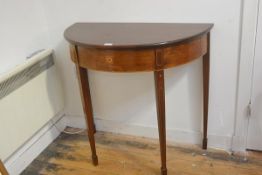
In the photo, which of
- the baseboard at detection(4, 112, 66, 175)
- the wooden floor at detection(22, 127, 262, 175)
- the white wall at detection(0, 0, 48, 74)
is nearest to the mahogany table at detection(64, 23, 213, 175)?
the wooden floor at detection(22, 127, 262, 175)

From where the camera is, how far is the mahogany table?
132cm

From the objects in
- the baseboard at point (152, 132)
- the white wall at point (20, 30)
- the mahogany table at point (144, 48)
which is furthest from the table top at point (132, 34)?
the baseboard at point (152, 132)

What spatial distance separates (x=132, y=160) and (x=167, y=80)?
0.54 metres

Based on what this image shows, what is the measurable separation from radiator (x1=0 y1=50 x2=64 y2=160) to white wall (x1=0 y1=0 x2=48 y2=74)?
0.28ft

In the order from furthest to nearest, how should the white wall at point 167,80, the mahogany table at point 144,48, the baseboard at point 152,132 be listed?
the baseboard at point 152,132 → the white wall at point 167,80 → the mahogany table at point 144,48

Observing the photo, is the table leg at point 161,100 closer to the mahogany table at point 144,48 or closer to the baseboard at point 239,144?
the mahogany table at point 144,48

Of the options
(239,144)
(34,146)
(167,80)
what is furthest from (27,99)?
(239,144)

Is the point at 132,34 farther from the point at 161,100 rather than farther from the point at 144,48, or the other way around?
the point at 161,100

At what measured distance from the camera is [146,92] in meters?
1.88

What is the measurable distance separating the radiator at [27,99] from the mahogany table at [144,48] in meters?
0.36

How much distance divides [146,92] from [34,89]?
69 cm

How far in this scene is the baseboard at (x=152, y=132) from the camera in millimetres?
1850

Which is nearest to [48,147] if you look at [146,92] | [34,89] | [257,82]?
[34,89]

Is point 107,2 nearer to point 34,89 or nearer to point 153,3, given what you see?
point 153,3
